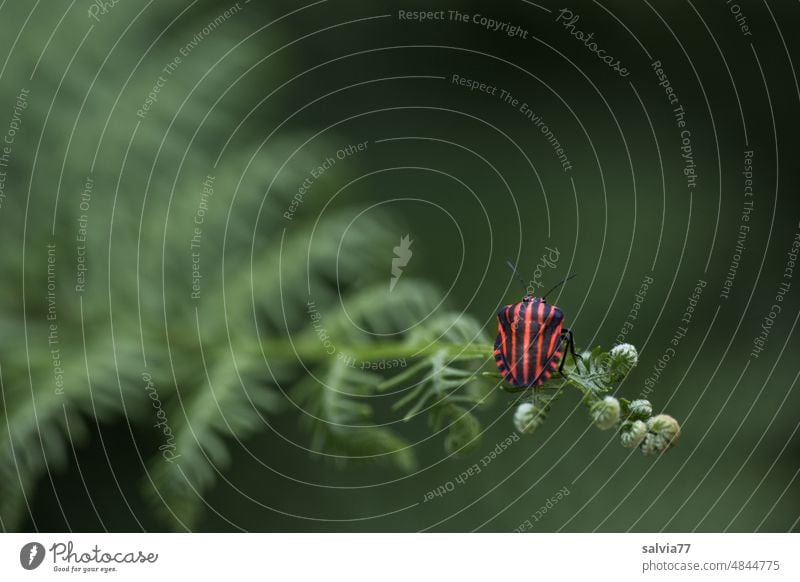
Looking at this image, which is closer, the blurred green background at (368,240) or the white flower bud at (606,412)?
the white flower bud at (606,412)

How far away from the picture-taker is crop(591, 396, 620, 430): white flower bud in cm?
60

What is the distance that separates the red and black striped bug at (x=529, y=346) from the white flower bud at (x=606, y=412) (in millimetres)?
83

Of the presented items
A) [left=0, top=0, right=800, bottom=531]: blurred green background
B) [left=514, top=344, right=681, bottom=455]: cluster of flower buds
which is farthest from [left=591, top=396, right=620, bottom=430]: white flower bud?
[left=0, top=0, right=800, bottom=531]: blurred green background

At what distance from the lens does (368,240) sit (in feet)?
3.61

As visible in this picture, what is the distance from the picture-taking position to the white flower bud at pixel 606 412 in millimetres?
601

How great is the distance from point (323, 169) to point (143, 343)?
37 centimetres

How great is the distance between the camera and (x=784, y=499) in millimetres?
1314

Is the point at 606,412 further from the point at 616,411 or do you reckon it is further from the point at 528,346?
the point at 528,346

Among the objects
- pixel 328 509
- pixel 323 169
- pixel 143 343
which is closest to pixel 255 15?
pixel 323 169

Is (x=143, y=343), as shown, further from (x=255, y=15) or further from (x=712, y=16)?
(x=712, y=16)

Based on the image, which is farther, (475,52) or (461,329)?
(475,52)

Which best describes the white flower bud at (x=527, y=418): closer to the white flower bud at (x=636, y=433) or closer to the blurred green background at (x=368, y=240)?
the white flower bud at (x=636, y=433)

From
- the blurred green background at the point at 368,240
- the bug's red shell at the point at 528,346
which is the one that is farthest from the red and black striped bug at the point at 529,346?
the blurred green background at the point at 368,240

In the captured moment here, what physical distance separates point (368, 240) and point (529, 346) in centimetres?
43
